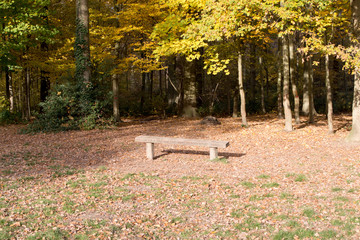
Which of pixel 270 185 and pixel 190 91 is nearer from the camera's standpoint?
pixel 270 185

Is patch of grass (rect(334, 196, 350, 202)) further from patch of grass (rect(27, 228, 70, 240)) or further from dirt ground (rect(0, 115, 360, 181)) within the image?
patch of grass (rect(27, 228, 70, 240))

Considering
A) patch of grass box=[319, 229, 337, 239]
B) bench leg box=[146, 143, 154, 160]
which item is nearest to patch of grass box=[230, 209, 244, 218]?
patch of grass box=[319, 229, 337, 239]

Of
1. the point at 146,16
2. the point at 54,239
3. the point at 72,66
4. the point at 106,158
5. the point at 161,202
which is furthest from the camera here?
the point at 72,66

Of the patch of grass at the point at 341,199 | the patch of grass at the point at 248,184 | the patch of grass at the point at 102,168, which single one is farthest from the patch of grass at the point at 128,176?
the patch of grass at the point at 341,199

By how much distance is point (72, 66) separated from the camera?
18.3 meters

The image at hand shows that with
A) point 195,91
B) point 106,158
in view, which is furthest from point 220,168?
point 195,91

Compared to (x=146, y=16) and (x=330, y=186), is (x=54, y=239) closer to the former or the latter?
(x=330, y=186)

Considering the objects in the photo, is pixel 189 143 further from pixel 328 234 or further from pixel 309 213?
pixel 328 234

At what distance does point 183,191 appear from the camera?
6922 mm

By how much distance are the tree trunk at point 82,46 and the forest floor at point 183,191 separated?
536cm

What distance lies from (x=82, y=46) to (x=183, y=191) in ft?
39.1

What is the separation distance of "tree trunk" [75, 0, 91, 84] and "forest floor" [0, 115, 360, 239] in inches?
211

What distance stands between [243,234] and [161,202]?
6.28 feet

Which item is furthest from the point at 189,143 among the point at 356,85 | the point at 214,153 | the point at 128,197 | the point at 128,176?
the point at 356,85
